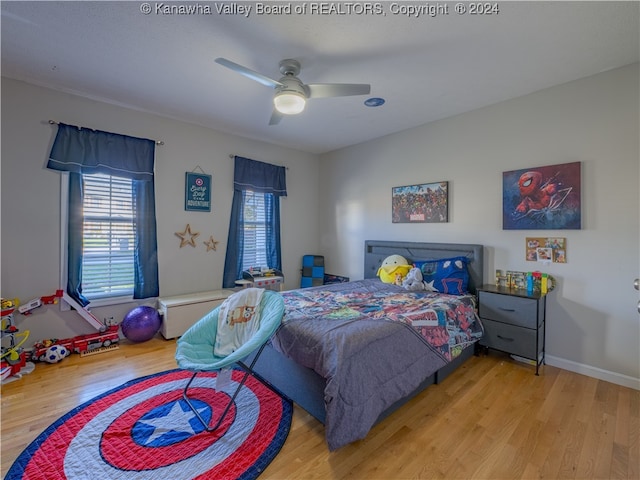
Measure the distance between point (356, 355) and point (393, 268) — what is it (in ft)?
6.51

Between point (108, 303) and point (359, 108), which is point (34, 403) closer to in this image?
point (108, 303)

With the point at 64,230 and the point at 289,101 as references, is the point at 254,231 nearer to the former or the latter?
the point at 64,230

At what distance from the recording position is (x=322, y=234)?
518cm

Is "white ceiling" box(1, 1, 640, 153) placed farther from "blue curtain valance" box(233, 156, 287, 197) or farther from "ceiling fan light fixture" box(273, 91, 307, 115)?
"blue curtain valance" box(233, 156, 287, 197)

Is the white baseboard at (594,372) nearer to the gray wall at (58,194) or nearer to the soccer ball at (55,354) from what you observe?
the gray wall at (58,194)

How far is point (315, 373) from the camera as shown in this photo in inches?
74.3

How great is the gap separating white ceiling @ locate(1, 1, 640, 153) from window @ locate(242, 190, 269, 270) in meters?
1.47

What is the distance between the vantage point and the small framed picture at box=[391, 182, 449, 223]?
11.7 feet

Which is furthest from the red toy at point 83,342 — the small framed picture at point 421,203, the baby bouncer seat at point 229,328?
the small framed picture at point 421,203

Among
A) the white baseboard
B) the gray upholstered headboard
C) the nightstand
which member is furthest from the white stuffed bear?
the white baseboard

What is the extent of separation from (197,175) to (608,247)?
432 centimetres

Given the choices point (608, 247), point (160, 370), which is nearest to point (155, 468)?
point (160, 370)

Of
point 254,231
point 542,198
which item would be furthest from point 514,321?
point 254,231

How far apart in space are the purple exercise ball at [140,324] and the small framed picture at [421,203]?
3.20 m
